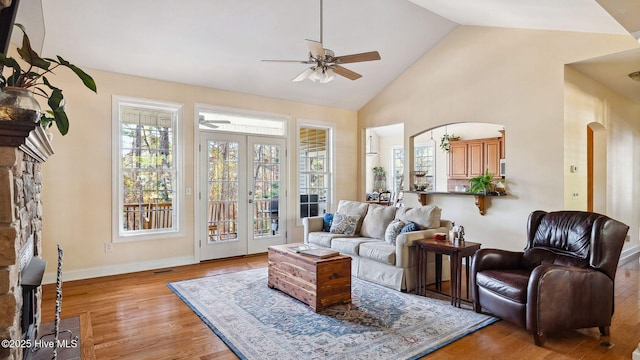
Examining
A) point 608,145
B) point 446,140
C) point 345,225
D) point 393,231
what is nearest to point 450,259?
point 393,231

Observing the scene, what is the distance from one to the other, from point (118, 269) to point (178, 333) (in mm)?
2448

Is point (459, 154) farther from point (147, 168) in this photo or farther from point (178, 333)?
point (178, 333)

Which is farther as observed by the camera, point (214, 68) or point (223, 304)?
point (214, 68)

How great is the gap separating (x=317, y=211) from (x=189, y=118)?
3.01 meters

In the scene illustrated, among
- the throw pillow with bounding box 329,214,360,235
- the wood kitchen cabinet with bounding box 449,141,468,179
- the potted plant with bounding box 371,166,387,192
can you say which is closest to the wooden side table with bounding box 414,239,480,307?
the throw pillow with bounding box 329,214,360,235

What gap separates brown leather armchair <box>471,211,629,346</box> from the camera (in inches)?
109

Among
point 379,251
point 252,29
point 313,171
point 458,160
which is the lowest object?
point 379,251

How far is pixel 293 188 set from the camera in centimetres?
651

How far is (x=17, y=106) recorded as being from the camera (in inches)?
65.5

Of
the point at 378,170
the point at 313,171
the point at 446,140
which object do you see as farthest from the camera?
the point at 378,170

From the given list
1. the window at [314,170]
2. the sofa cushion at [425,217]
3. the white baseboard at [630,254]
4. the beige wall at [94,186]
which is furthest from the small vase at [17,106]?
the white baseboard at [630,254]

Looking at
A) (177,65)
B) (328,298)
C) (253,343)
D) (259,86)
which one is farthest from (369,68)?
(253,343)

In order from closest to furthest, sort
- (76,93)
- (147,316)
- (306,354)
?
(306,354) < (147,316) < (76,93)

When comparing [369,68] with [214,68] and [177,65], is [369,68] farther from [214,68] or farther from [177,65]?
[177,65]
